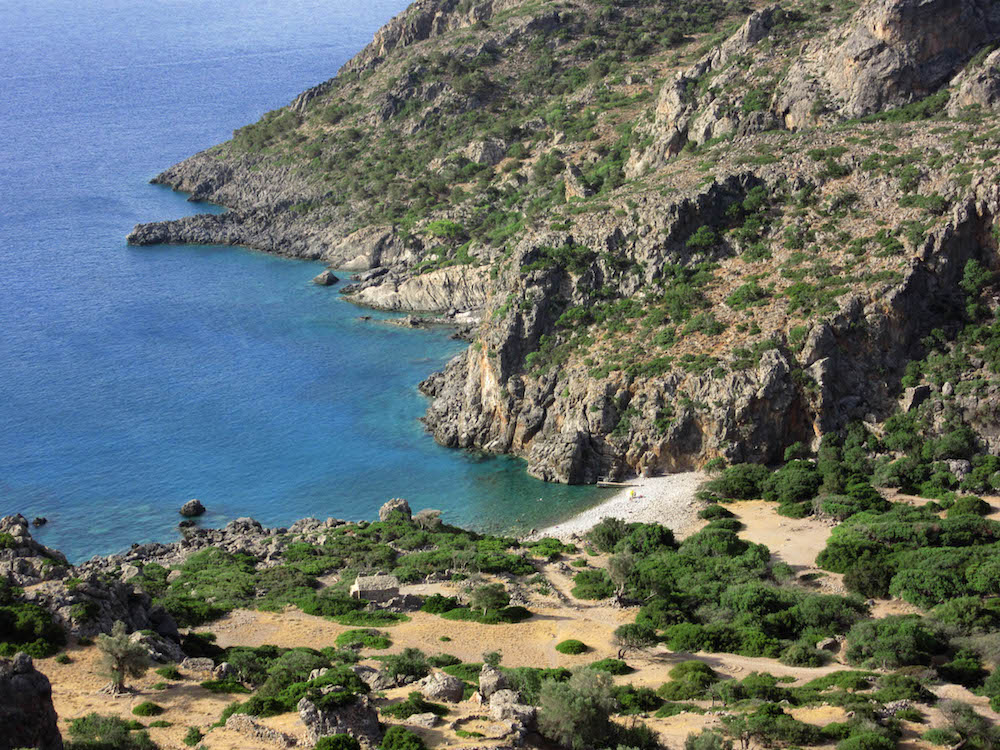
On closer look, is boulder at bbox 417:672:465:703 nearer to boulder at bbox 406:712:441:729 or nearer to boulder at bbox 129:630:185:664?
boulder at bbox 406:712:441:729

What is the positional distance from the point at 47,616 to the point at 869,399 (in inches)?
2244

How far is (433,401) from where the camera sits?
97.9m

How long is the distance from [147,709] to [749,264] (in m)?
61.6

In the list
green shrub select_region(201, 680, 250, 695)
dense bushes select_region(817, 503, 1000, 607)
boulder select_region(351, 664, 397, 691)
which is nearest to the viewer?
green shrub select_region(201, 680, 250, 695)

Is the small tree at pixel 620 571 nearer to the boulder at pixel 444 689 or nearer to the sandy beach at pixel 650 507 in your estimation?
the sandy beach at pixel 650 507

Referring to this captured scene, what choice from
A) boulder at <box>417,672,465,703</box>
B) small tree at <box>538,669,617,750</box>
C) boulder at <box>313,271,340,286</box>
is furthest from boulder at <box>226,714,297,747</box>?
boulder at <box>313,271,340,286</box>

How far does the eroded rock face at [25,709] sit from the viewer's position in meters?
36.3

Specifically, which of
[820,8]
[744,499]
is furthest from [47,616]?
[820,8]

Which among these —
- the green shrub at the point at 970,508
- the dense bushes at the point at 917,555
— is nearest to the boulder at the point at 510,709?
the dense bushes at the point at 917,555

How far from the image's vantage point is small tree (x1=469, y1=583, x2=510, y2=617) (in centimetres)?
5906

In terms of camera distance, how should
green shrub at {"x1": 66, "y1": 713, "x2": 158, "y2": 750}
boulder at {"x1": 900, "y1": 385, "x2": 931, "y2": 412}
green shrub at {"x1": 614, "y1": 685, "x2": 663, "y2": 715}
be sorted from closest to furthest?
1. green shrub at {"x1": 66, "y1": 713, "x2": 158, "y2": 750}
2. green shrub at {"x1": 614, "y1": 685, "x2": 663, "y2": 715}
3. boulder at {"x1": 900, "y1": 385, "x2": 931, "y2": 412}

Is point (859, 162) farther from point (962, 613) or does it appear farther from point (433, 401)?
point (962, 613)

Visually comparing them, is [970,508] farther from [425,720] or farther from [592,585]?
[425,720]

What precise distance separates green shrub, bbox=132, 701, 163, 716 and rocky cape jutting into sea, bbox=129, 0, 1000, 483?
141ft
